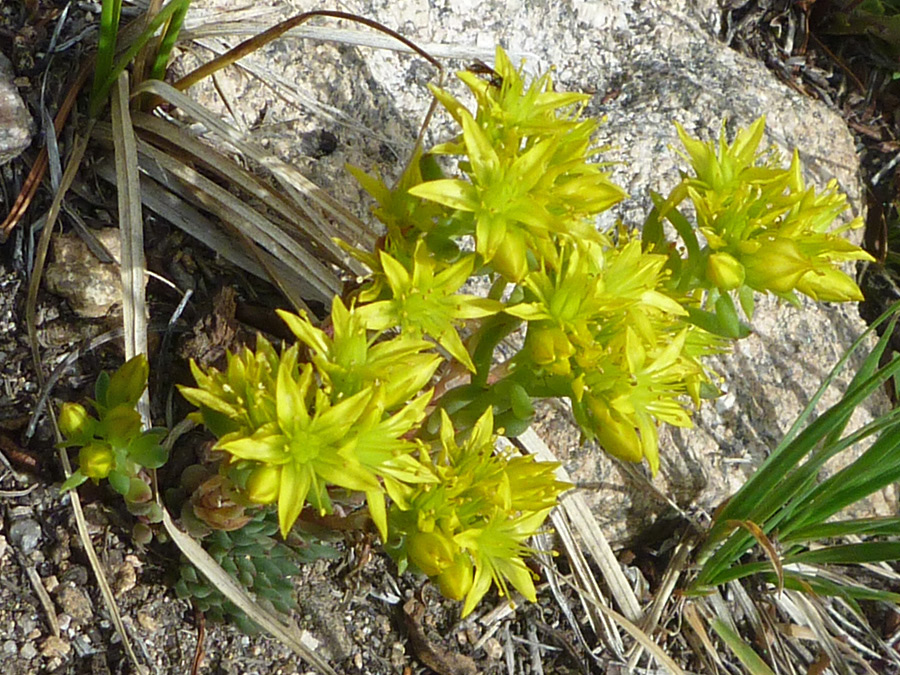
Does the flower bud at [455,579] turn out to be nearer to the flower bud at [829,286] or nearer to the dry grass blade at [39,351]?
the dry grass blade at [39,351]

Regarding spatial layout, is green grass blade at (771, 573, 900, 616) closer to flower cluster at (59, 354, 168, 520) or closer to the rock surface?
the rock surface

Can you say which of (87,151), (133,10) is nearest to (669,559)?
(87,151)

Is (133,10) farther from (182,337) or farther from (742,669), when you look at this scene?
(742,669)

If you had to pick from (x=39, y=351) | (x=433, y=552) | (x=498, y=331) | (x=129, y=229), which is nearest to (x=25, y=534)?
(x=39, y=351)

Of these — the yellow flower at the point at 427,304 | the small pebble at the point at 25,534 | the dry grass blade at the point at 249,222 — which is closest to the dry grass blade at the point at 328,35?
the dry grass blade at the point at 249,222

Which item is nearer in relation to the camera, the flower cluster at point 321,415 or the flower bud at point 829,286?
the flower cluster at point 321,415

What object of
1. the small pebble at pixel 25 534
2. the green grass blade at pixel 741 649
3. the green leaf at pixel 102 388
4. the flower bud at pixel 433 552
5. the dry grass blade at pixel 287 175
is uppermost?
the dry grass blade at pixel 287 175
